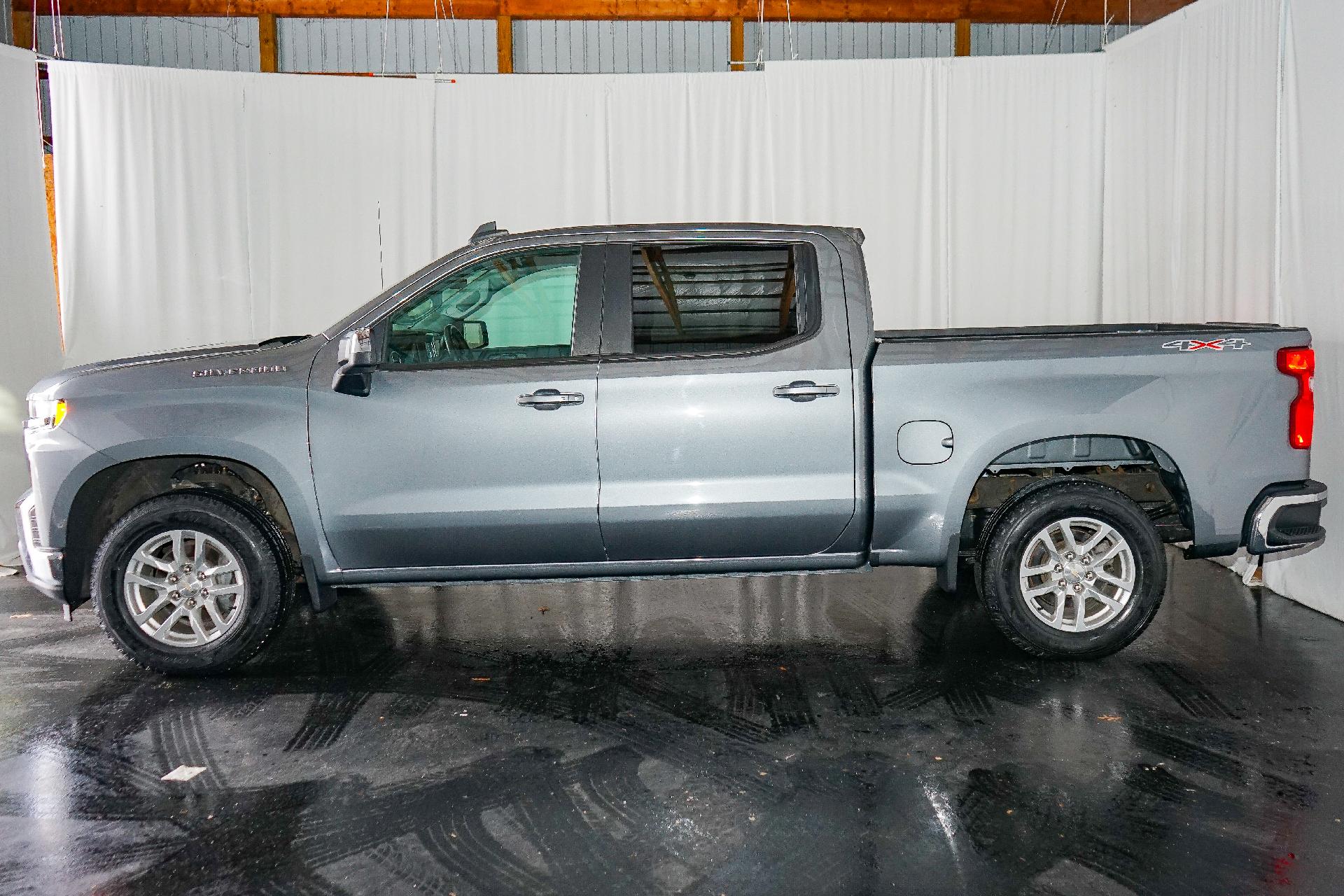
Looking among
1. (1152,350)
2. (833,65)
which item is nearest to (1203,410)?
(1152,350)

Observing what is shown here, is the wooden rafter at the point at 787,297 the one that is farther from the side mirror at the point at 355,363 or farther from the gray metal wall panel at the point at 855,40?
the gray metal wall panel at the point at 855,40

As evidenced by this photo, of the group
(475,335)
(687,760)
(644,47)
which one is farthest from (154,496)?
(644,47)

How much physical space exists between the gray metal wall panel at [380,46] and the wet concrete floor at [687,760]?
261 inches

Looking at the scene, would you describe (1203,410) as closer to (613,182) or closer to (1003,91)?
(1003,91)

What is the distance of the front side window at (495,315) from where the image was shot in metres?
4.49

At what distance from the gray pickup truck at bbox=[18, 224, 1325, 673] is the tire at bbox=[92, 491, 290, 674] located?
0.01 m

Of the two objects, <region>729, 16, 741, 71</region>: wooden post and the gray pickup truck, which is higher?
<region>729, 16, 741, 71</region>: wooden post

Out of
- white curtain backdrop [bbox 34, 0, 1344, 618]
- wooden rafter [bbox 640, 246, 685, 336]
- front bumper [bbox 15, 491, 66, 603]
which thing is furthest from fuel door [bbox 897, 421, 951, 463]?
white curtain backdrop [bbox 34, 0, 1344, 618]

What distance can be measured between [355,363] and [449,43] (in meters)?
6.99

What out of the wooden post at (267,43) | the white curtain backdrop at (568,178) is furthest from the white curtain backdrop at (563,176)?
the wooden post at (267,43)

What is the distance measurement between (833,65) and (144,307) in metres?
5.54

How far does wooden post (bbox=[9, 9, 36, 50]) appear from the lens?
993cm

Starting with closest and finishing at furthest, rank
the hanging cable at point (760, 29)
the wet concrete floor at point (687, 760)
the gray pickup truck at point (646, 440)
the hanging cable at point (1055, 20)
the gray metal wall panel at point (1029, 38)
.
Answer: the wet concrete floor at point (687, 760) → the gray pickup truck at point (646, 440) → the hanging cable at point (760, 29) → the hanging cable at point (1055, 20) → the gray metal wall panel at point (1029, 38)

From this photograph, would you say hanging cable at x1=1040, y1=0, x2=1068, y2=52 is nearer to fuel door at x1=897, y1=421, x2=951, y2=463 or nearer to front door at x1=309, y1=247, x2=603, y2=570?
fuel door at x1=897, y1=421, x2=951, y2=463
